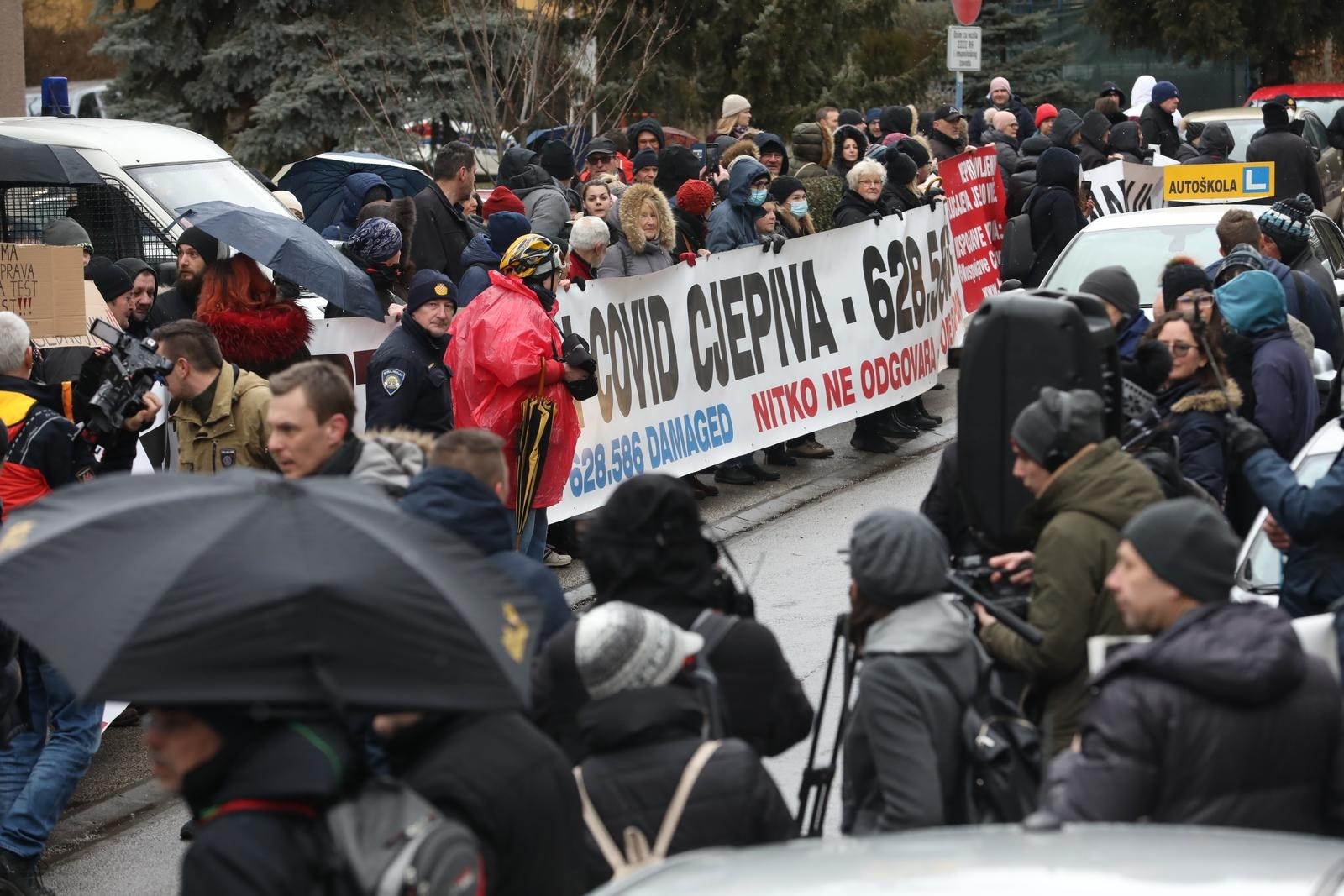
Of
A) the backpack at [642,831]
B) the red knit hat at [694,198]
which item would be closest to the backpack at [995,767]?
the backpack at [642,831]

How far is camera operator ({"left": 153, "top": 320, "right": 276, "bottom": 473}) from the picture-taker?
278 inches

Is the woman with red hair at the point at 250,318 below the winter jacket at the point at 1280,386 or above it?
above

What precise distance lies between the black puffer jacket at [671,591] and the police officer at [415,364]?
12.6 ft

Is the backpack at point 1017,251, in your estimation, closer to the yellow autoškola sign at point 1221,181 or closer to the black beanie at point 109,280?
the yellow autoškola sign at point 1221,181

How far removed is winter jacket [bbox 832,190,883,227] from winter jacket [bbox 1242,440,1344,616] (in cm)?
773

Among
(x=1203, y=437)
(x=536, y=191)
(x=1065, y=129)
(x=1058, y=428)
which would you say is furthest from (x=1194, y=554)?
(x=1065, y=129)

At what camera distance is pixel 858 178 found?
1337 cm

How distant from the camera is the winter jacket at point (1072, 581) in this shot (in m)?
4.76

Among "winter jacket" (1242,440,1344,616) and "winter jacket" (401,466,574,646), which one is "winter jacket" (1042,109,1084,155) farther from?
"winter jacket" (401,466,574,646)

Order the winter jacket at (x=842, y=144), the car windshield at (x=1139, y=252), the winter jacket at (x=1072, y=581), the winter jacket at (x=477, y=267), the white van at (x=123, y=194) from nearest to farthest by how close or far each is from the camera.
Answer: the winter jacket at (x=1072, y=581) → the winter jacket at (x=477, y=267) → the car windshield at (x=1139, y=252) → the white van at (x=123, y=194) → the winter jacket at (x=842, y=144)

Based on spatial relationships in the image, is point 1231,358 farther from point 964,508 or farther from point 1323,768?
point 1323,768

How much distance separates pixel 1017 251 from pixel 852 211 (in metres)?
1.28

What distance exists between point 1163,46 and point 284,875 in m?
37.8

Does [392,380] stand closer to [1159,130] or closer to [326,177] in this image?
[326,177]
